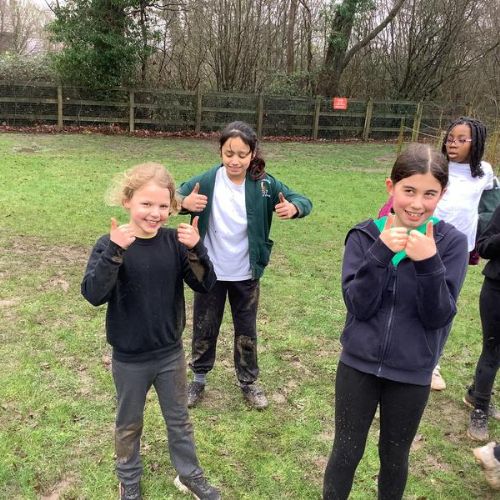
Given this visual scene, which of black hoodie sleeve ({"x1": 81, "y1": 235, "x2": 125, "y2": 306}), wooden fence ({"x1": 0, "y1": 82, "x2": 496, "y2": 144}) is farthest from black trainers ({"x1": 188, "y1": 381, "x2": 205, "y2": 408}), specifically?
wooden fence ({"x1": 0, "y1": 82, "x2": 496, "y2": 144})

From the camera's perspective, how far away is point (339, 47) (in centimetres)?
2006

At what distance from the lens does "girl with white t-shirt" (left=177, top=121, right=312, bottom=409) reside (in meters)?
3.05

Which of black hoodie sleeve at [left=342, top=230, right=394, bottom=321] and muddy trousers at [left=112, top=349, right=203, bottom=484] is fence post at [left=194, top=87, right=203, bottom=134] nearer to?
muddy trousers at [left=112, top=349, right=203, bottom=484]

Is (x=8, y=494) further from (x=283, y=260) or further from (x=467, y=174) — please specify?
(x=283, y=260)

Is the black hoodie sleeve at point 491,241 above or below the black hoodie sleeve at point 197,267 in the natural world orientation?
above

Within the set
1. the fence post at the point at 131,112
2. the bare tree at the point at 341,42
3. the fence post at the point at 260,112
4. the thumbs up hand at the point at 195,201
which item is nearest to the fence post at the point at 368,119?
the bare tree at the point at 341,42

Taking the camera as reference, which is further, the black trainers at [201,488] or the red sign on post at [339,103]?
the red sign on post at [339,103]

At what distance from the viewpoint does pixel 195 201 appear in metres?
2.90

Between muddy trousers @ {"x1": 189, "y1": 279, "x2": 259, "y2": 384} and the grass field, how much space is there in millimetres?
266

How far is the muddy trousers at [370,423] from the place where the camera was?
214 cm

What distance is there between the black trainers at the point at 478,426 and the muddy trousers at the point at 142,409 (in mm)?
1783

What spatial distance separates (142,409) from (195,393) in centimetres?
100

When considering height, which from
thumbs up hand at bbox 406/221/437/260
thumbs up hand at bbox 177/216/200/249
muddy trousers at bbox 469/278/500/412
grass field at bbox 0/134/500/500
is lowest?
grass field at bbox 0/134/500/500

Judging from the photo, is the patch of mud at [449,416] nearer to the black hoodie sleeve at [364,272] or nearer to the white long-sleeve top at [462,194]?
the white long-sleeve top at [462,194]
